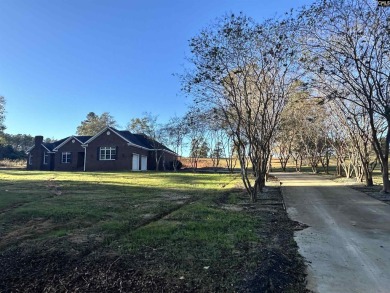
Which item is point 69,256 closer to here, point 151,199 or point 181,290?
point 181,290

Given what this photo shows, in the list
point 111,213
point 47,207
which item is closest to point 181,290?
point 111,213

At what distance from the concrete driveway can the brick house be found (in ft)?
92.7

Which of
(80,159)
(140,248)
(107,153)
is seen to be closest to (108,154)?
(107,153)

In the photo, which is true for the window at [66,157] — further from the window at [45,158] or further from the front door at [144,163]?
the front door at [144,163]

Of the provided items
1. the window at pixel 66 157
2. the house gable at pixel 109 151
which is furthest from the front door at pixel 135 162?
the window at pixel 66 157

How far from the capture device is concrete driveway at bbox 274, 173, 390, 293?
4516mm

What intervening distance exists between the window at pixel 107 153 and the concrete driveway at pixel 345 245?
2901 cm

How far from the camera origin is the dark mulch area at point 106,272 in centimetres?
415

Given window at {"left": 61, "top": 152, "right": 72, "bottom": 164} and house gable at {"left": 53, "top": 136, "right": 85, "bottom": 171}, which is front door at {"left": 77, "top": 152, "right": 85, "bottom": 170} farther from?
window at {"left": 61, "top": 152, "right": 72, "bottom": 164}

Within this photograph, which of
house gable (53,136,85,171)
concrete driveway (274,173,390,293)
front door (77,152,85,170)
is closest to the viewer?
concrete driveway (274,173,390,293)

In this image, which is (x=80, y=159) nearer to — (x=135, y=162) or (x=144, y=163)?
(x=135, y=162)

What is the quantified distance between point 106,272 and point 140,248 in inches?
47.7

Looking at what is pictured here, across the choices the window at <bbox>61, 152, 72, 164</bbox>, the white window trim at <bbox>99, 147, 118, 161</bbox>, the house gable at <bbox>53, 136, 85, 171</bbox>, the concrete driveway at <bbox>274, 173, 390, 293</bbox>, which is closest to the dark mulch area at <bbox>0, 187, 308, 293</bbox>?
the concrete driveway at <bbox>274, 173, 390, 293</bbox>

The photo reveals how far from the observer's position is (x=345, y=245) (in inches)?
251
